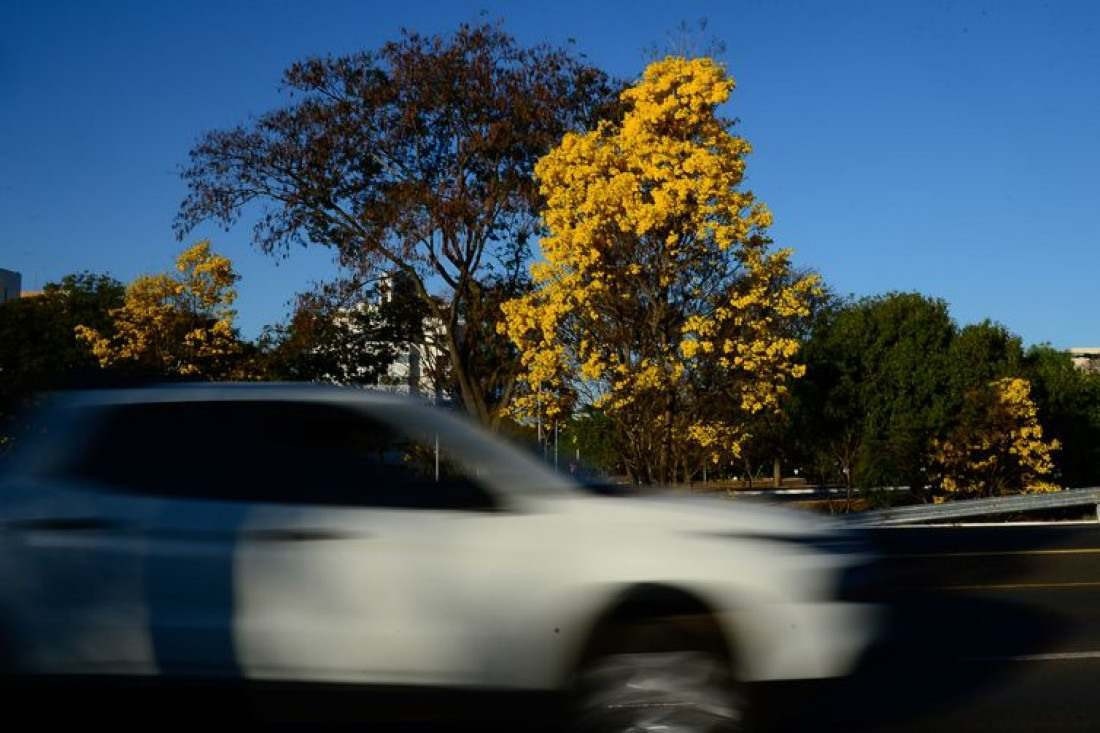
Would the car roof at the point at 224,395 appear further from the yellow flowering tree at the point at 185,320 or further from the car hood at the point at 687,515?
the yellow flowering tree at the point at 185,320

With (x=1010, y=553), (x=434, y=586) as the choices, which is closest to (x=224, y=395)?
(x=434, y=586)

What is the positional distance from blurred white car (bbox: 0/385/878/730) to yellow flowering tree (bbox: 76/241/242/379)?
36679 millimetres

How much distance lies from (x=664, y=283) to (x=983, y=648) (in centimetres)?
1888

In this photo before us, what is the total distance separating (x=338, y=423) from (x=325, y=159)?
97.4 ft

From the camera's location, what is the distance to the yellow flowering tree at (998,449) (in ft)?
151

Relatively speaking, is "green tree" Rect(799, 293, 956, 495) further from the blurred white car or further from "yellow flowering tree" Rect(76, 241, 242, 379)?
the blurred white car

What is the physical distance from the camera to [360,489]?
19.6 ft

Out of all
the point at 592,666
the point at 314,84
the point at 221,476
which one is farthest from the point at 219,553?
the point at 314,84

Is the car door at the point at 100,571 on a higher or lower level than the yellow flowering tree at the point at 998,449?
lower

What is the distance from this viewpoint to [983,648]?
9.62 metres

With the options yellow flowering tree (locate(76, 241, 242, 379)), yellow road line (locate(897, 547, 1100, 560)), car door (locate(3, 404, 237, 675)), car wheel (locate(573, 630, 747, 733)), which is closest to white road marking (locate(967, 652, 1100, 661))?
car wheel (locate(573, 630, 747, 733))

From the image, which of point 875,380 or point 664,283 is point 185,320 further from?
point 875,380

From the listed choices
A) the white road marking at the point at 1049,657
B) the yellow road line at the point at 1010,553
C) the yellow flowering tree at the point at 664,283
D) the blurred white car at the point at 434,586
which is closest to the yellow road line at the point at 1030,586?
the yellow road line at the point at 1010,553

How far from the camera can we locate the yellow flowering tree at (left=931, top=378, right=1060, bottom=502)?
45969 millimetres
